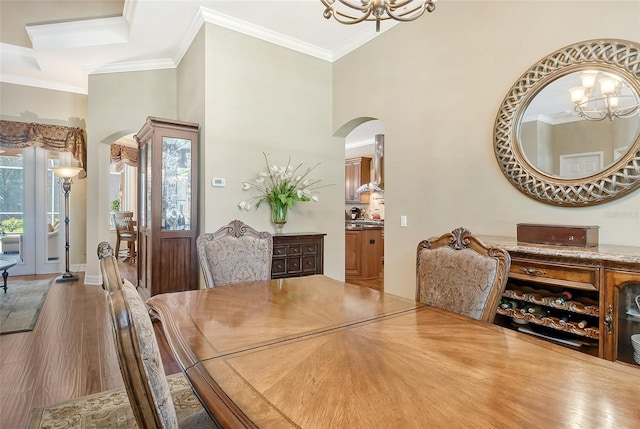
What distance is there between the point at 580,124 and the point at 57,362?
4.30 meters

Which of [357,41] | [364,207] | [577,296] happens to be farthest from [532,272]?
[364,207]

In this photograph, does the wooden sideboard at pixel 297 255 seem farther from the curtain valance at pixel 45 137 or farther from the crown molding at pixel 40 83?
the crown molding at pixel 40 83

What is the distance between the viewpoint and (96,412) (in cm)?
196

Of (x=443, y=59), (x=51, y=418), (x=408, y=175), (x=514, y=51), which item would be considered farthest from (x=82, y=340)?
(x=514, y=51)

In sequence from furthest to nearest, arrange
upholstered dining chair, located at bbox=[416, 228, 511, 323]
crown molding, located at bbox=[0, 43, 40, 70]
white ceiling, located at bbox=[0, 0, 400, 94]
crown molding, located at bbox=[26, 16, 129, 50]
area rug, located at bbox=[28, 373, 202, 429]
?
crown molding, located at bbox=[0, 43, 40, 70], crown molding, located at bbox=[26, 16, 129, 50], white ceiling, located at bbox=[0, 0, 400, 94], area rug, located at bbox=[28, 373, 202, 429], upholstered dining chair, located at bbox=[416, 228, 511, 323]

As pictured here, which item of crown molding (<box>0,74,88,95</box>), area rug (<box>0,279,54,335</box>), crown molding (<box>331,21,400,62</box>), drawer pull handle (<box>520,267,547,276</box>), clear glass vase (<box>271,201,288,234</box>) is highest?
crown molding (<box>0,74,88,95</box>)

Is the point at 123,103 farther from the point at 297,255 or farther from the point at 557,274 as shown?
the point at 557,274

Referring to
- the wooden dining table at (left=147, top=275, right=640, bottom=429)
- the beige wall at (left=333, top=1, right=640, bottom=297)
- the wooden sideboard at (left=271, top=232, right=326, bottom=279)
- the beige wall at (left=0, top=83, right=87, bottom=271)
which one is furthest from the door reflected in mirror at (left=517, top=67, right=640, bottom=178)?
the beige wall at (left=0, top=83, right=87, bottom=271)

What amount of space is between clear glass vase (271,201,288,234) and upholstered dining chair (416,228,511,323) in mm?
2262

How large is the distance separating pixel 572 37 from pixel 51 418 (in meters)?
4.14

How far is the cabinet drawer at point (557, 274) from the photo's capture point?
1737 mm

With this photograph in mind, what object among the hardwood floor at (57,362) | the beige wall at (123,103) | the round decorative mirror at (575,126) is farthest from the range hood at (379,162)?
the hardwood floor at (57,362)

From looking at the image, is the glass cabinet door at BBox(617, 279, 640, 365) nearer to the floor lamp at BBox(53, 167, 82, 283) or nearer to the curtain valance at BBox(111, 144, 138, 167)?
the floor lamp at BBox(53, 167, 82, 283)

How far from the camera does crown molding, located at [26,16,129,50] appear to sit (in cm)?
412
